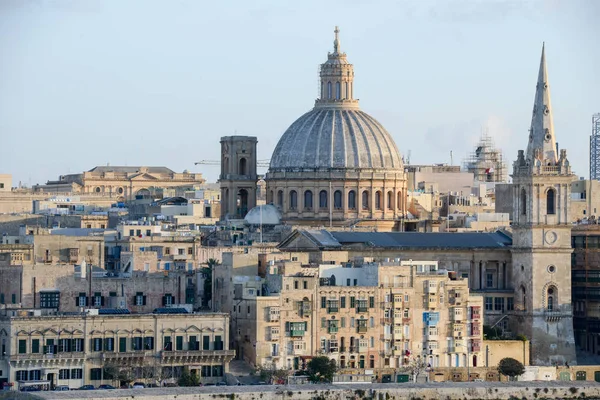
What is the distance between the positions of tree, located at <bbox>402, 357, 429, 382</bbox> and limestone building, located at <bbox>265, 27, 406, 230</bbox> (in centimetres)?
2697

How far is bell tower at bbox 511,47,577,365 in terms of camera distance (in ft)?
390

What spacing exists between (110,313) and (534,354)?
21.3 meters

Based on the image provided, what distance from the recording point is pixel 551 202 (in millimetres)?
120438

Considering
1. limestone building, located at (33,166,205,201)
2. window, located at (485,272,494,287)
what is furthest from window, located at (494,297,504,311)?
limestone building, located at (33,166,205,201)

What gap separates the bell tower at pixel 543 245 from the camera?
118875mm

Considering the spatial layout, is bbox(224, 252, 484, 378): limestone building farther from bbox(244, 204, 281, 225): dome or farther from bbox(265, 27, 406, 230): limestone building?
bbox(265, 27, 406, 230): limestone building

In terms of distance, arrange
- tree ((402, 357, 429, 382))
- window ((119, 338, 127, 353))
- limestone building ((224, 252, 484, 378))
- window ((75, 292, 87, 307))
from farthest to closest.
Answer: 1. window ((75, 292, 87, 307))
2. tree ((402, 357, 429, 382))
3. limestone building ((224, 252, 484, 378))
4. window ((119, 338, 127, 353))

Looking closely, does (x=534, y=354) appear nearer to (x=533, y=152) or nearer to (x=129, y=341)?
(x=533, y=152)

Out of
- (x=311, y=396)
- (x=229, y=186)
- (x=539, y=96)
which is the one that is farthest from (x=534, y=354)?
(x=229, y=186)

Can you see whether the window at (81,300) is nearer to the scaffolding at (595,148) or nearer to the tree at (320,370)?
the tree at (320,370)

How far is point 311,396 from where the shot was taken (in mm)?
101188

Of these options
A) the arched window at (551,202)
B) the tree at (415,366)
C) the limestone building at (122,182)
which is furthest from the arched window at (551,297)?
the limestone building at (122,182)

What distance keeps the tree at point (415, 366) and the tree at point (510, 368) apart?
333cm

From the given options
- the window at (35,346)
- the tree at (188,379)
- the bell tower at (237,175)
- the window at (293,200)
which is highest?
the bell tower at (237,175)
